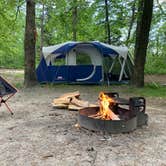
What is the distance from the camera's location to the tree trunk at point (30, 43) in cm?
1211

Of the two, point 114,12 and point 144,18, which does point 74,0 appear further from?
point 114,12

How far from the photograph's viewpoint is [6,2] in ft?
44.1

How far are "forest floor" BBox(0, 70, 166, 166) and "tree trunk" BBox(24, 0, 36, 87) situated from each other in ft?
18.1

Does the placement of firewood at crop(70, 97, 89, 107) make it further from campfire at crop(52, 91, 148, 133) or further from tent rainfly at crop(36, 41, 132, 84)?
tent rainfly at crop(36, 41, 132, 84)

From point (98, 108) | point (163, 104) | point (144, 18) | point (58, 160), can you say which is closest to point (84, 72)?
point (144, 18)

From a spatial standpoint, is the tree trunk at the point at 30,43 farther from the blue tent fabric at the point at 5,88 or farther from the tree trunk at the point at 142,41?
the blue tent fabric at the point at 5,88

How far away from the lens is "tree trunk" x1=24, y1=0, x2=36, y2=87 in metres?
12.1

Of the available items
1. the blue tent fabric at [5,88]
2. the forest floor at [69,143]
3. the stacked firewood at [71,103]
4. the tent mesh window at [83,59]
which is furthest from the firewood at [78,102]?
the tent mesh window at [83,59]

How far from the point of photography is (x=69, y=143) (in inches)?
183

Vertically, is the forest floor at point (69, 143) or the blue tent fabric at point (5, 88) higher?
the blue tent fabric at point (5, 88)

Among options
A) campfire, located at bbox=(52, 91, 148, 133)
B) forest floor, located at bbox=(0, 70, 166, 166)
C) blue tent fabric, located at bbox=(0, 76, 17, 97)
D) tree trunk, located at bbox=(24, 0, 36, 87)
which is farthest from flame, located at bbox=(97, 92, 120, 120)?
tree trunk, located at bbox=(24, 0, 36, 87)

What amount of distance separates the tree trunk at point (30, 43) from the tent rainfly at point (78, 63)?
1.61 m

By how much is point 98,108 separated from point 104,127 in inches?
34.3

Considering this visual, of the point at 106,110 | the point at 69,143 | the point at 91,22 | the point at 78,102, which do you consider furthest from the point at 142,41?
the point at 91,22
